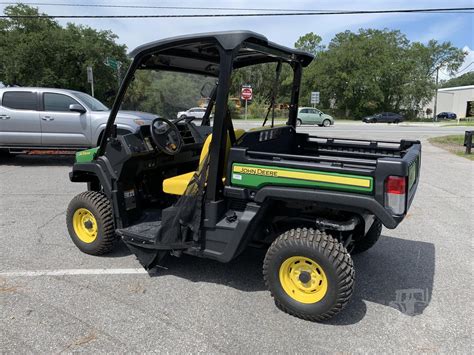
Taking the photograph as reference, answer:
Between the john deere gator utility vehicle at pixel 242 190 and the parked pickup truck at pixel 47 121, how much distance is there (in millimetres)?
5276

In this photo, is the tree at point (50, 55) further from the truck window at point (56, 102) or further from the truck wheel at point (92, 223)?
the truck wheel at point (92, 223)

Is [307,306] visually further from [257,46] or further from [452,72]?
[452,72]

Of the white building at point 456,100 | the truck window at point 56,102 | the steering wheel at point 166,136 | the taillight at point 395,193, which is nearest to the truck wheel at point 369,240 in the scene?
the taillight at point 395,193

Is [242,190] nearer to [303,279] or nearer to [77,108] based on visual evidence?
[303,279]

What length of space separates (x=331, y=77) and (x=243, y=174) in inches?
1869

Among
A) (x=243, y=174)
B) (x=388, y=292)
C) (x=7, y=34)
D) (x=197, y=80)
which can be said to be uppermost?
(x=7, y=34)

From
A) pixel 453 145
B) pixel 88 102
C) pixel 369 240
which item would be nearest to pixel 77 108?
pixel 88 102

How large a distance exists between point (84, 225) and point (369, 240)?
2900 mm

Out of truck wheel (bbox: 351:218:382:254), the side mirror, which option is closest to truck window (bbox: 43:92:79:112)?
the side mirror

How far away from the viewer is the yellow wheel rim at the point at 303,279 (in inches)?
118

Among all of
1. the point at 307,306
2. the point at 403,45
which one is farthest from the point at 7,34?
the point at 403,45

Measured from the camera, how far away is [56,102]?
364 inches

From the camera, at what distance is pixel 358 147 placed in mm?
4246

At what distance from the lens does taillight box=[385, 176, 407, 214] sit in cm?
266
